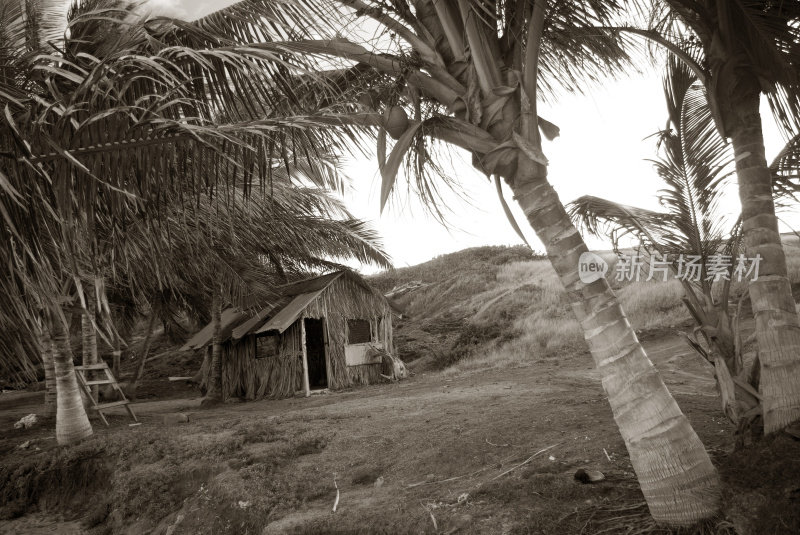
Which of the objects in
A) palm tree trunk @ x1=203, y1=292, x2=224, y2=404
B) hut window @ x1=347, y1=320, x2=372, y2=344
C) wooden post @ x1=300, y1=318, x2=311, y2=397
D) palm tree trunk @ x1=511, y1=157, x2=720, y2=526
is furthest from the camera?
hut window @ x1=347, y1=320, x2=372, y2=344

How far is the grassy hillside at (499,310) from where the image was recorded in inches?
546

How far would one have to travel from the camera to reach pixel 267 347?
63.3ft

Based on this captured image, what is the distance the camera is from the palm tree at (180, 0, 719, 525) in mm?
2725

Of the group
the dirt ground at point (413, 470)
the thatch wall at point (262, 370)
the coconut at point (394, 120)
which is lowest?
the dirt ground at point (413, 470)

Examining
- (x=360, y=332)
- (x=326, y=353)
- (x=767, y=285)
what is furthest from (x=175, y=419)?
Answer: (x=767, y=285)

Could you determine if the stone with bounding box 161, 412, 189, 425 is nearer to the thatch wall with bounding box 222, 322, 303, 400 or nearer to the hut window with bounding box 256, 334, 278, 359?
the thatch wall with bounding box 222, 322, 303, 400

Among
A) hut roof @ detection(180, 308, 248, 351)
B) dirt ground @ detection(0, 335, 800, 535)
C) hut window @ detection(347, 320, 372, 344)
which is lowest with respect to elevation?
dirt ground @ detection(0, 335, 800, 535)

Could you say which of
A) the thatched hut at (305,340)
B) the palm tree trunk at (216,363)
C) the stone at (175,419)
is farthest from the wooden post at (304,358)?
the stone at (175,419)

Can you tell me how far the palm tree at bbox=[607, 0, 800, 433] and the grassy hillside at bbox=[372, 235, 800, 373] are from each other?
446 cm

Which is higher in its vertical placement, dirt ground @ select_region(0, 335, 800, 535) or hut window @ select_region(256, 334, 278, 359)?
hut window @ select_region(256, 334, 278, 359)

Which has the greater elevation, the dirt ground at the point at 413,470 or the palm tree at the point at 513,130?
the palm tree at the point at 513,130

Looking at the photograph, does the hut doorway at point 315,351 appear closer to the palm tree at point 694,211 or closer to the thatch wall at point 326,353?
the thatch wall at point 326,353

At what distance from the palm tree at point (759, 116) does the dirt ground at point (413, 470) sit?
0.44 meters

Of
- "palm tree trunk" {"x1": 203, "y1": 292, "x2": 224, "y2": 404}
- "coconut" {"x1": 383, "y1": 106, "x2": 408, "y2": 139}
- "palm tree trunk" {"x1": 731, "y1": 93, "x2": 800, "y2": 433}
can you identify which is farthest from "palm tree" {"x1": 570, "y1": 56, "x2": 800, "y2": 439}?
"palm tree trunk" {"x1": 203, "y1": 292, "x2": 224, "y2": 404}
